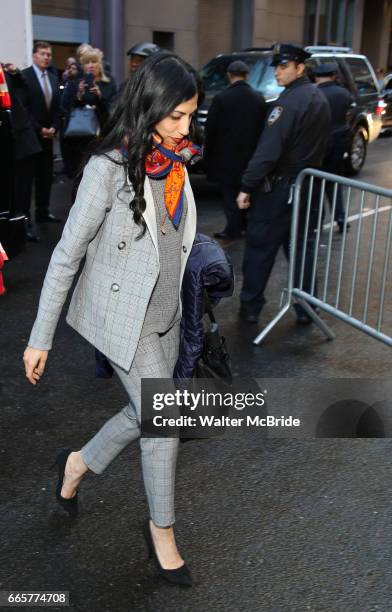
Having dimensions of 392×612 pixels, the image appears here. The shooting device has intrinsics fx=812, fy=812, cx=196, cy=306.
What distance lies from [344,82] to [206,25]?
10.7 metres

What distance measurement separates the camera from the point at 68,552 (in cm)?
311

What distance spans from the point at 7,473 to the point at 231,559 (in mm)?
1185

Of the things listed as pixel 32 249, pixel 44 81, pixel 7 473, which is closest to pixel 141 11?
pixel 44 81

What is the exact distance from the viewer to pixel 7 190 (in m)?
6.25

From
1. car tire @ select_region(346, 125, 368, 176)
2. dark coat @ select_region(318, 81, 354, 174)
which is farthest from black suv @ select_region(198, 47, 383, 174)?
dark coat @ select_region(318, 81, 354, 174)

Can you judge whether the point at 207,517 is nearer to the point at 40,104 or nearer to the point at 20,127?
the point at 20,127

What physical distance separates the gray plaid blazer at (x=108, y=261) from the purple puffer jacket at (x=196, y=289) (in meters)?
0.22

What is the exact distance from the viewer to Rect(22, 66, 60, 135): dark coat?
8.41m

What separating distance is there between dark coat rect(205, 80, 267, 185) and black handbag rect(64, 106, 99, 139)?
125 cm

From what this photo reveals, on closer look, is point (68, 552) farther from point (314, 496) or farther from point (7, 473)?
point (314, 496)

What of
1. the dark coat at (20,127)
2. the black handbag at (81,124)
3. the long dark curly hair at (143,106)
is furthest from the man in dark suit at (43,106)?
the long dark curly hair at (143,106)

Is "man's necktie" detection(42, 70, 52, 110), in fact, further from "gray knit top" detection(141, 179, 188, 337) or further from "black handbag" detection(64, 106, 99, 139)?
"gray knit top" detection(141, 179, 188, 337)

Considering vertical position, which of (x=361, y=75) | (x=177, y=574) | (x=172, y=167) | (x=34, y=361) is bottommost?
(x=177, y=574)

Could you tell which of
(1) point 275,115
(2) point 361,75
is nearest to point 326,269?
(1) point 275,115
